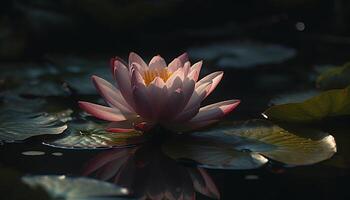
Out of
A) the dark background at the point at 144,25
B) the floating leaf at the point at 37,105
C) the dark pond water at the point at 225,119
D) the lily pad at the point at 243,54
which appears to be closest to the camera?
the dark pond water at the point at 225,119

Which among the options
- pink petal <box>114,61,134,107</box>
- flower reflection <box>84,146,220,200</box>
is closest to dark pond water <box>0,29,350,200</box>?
flower reflection <box>84,146,220,200</box>

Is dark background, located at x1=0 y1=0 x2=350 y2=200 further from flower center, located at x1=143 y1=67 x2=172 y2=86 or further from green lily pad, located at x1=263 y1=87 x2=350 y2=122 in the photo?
flower center, located at x1=143 y1=67 x2=172 y2=86

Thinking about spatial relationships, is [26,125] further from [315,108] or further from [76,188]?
[315,108]

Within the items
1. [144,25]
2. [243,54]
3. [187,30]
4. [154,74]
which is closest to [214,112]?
[154,74]

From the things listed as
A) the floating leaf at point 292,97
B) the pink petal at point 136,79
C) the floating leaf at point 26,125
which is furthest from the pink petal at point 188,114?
the floating leaf at point 292,97

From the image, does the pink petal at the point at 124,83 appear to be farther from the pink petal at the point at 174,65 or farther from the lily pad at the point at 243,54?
the lily pad at the point at 243,54

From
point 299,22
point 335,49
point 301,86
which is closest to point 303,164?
point 301,86
